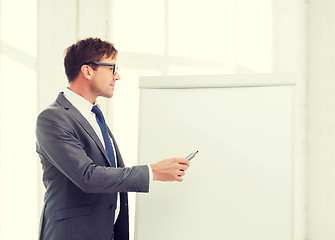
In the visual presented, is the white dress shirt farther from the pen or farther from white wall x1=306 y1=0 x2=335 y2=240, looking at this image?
white wall x1=306 y1=0 x2=335 y2=240

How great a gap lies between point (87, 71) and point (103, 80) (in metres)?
0.07

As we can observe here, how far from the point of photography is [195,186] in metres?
1.61

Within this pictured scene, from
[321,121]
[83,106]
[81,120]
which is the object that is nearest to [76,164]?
[81,120]

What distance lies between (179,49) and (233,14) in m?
0.62

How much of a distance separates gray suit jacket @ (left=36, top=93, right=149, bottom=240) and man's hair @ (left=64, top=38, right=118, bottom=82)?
127mm

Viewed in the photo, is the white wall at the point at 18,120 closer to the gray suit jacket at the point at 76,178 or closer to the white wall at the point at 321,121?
the gray suit jacket at the point at 76,178

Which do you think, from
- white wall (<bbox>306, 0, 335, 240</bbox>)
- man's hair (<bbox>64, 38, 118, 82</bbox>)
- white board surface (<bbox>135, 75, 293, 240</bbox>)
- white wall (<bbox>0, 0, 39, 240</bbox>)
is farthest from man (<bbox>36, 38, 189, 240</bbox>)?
white wall (<bbox>306, 0, 335, 240</bbox>)

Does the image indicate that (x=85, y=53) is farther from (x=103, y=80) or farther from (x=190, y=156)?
(x=190, y=156)

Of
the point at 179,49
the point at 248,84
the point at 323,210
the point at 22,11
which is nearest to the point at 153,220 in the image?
the point at 248,84

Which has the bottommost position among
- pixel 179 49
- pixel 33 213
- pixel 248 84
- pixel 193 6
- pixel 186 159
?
pixel 33 213

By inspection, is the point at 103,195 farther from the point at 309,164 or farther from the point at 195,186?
the point at 309,164

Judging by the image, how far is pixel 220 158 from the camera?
1.60m

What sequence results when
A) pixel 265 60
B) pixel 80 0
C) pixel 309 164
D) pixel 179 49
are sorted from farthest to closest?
pixel 309 164, pixel 265 60, pixel 179 49, pixel 80 0

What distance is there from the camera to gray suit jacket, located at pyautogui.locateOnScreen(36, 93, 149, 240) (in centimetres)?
138
